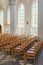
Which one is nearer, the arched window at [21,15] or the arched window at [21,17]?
the arched window at [21,17]

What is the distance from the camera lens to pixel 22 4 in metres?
25.5

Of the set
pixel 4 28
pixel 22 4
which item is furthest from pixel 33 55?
pixel 4 28

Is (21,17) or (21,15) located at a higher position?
(21,15)

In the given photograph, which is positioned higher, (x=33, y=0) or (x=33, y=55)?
(x=33, y=0)

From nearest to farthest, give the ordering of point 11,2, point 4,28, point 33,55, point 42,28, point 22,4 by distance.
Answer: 1. point 33,55
2. point 42,28
3. point 11,2
4. point 22,4
5. point 4,28

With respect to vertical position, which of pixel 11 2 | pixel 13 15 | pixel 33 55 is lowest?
pixel 33 55

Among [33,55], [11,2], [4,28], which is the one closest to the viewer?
[33,55]

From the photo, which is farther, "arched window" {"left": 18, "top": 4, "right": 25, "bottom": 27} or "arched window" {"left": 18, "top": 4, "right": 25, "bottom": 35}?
"arched window" {"left": 18, "top": 4, "right": 25, "bottom": 27}

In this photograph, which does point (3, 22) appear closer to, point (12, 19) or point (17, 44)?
point (12, 19)

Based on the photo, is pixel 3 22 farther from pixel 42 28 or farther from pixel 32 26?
pixel 42 28

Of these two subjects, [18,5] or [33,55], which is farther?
[18,5]

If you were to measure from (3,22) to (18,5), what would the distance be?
17.0ft

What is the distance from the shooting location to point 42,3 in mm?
12547

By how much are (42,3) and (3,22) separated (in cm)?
1737
